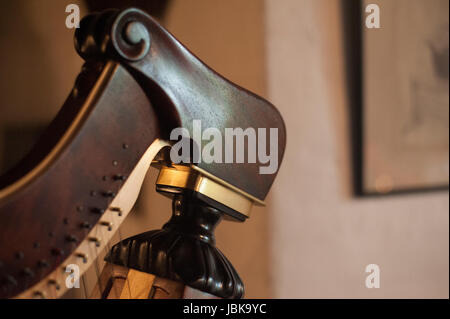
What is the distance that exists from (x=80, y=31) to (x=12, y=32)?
49 centimetres

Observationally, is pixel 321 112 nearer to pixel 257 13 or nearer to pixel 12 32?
pixel 257 13

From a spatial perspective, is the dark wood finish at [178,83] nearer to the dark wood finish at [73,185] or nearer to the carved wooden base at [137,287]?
→ the dark wood finish at [73,185]

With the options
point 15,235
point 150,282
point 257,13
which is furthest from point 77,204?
point 257,13

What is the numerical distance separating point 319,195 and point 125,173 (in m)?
0.91

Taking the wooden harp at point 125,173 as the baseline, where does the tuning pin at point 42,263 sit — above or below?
below

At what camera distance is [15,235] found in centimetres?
45

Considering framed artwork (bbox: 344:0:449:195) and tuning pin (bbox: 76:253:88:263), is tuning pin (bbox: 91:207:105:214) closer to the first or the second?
tuning pin (bbox: 76:253:88:263)

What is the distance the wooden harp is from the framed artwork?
2.59 feet

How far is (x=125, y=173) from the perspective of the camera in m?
0.53

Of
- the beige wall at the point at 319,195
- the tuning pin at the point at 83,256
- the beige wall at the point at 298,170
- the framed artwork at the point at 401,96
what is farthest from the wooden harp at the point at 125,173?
the framed artwork at the point at 401,96

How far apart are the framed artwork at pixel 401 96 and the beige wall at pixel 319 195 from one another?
0.04 m

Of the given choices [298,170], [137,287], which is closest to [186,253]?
[137,287]

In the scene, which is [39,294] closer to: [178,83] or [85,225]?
[85,225]

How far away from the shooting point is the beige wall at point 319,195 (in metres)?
1.29
